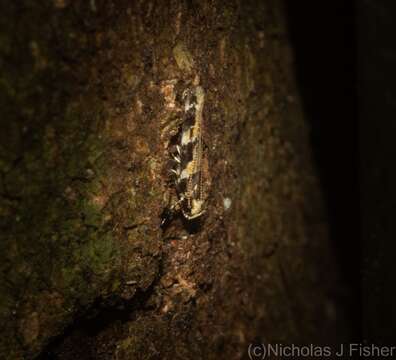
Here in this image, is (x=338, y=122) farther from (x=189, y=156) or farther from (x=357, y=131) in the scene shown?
(x=189, y=156)

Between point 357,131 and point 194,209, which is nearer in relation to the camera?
point 194,209

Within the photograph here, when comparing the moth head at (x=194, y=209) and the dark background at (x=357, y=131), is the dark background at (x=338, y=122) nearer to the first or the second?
the dark background at (x=357, y=131)

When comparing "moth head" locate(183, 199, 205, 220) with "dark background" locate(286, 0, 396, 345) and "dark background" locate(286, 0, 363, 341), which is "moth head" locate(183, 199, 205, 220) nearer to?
"dark background" locate(286, 0, 396, 345)

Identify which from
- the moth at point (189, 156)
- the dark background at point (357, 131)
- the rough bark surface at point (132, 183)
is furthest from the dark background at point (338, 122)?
the moth at point (189, 156)

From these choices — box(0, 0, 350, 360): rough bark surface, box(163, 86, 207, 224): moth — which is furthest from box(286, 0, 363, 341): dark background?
box(163, 86, 207, 224): moth

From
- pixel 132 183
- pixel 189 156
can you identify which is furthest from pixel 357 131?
pixel 132 183

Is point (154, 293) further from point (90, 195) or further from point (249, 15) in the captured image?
point (249, 15)
